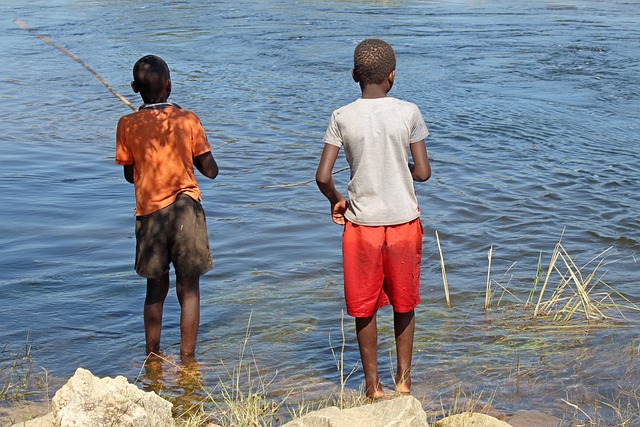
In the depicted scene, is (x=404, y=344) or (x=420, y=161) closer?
(x=420, y=161)

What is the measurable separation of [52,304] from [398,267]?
2.98 metres

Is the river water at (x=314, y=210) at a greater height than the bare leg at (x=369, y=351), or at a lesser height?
lesser

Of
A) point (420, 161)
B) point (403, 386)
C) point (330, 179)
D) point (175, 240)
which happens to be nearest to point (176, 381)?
point (175, 240)

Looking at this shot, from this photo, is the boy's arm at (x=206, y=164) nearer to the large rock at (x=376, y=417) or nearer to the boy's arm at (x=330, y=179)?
the boy's arm at (x=330, y=179)

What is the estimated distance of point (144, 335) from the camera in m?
5.92

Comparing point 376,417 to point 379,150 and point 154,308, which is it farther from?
point 154,308

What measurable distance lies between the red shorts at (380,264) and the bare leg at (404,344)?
0.40 feet

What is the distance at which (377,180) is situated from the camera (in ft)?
14.6

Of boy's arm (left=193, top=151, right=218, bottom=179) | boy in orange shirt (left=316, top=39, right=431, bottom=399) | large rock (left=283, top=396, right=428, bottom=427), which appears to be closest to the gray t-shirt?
boy in orange shirt (left=316, top=39, right=431, bottom=399)

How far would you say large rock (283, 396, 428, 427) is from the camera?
3.73 metres

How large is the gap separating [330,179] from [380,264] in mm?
477

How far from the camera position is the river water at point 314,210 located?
5.50m

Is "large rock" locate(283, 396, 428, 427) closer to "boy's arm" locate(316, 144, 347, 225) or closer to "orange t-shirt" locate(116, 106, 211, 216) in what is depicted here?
"boy's arm" locate(316, 144, 347, 225)

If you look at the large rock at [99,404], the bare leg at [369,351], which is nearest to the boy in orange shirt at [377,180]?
the bare leg at [369,351]
